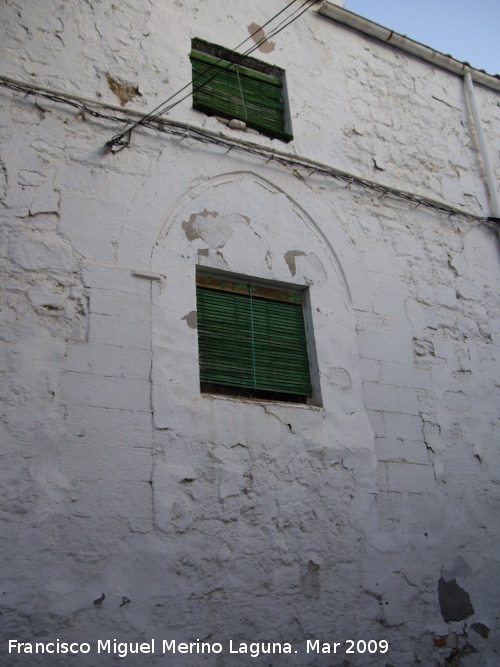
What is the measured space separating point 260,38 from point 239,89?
73 centimetres

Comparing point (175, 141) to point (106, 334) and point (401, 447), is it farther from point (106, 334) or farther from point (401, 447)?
point (401, 447)

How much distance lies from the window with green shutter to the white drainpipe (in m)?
3.08

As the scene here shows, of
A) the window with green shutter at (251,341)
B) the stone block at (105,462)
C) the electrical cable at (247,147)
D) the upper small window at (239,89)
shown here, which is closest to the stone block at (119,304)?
the window with green shutter at (251,341)

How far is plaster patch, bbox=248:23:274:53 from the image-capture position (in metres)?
7.54

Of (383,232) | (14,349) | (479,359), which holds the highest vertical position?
(383,232)

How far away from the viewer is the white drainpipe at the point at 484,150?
26.9 ft

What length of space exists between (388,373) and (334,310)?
2.45 ft

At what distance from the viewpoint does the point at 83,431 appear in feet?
16.6

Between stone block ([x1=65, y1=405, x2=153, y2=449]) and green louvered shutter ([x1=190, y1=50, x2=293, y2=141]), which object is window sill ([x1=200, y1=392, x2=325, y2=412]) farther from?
green louvered shutter ([x1=190, y1=50, x2=293, y2=141])

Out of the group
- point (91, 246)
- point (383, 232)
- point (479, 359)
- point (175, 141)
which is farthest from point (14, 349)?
point (479, 359)

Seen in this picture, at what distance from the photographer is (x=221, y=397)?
5727mm

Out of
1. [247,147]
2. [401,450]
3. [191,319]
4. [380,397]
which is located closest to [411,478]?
[401,450]

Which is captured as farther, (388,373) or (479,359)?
(479,359)

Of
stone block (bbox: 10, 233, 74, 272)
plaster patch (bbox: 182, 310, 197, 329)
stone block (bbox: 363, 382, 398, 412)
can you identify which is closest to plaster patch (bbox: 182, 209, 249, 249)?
plaster patch (bbox: 182, 310, 197, 329)
